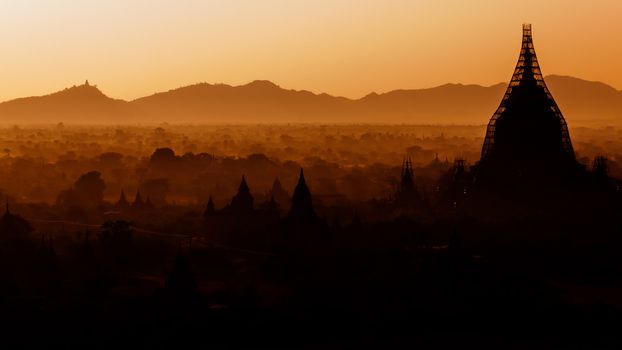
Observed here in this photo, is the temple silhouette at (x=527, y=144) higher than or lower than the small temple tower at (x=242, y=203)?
higher

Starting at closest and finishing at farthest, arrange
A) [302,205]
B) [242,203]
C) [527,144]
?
[302,205] → [242,203] → [527,144]

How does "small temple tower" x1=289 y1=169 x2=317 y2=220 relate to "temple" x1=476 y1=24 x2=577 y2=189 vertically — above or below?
below

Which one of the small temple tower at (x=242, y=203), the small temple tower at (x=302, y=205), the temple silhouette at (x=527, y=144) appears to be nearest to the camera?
the small temple tower at (x=302, y=205)

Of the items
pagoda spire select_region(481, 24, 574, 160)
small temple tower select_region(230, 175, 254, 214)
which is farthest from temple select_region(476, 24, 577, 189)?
small temple tower select_region(230, 175, 254, 214)

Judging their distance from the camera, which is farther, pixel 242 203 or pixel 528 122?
pixel 528 122

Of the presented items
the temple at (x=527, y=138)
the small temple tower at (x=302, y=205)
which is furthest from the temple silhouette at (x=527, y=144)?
the small temple tower at (x=302, y=205)

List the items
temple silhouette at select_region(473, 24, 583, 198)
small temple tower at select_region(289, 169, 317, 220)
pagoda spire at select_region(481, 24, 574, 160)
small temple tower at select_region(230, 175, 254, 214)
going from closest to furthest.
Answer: small temple tower at select_region(289, 169, 317, 220) < small temple tower at select_region(230, 175, 254, 214) < temple silhouette at select_region(473, 24, 583, 198) < pagoda spire at select_region(481, 24, 574, 160)

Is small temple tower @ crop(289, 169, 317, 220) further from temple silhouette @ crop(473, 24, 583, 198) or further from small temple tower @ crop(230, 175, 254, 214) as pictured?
temple silhouette @ crop(473, 24, 583, 198)

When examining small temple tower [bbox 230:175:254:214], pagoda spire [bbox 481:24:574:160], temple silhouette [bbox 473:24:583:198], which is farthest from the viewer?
pagoda spire [bbox 481:24:574:160]

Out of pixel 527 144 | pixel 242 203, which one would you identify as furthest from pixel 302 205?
pixel 527 144

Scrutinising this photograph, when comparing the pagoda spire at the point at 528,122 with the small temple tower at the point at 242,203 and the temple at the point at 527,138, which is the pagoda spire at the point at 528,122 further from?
the small temple tower at the point at 242,203

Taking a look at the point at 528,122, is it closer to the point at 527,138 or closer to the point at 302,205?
the point at 527,138

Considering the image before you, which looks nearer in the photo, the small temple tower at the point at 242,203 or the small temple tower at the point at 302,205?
the small temple tower at the point at 302,205

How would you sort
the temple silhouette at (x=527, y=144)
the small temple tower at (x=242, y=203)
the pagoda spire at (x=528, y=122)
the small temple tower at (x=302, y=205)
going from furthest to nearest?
1. the pagoda spire at (x=528, y=122)
2. the temple silhouette at (x=527, y=144)
3. the small temple tower at (x=242, y=203)
4. the small temple tower at (x=302, y=205)
